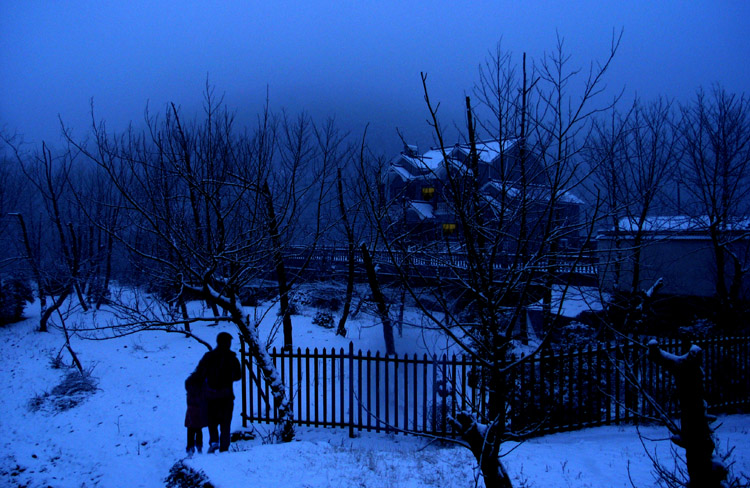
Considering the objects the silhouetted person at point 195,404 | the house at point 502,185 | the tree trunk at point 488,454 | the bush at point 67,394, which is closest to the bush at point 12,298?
the bush at point 67,394

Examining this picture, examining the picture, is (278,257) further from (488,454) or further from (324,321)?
(324,321)

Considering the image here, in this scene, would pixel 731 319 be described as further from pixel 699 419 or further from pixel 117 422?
pixel 117 422

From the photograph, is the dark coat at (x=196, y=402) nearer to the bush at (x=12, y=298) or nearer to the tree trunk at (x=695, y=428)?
the tree trunk at (x=695, y=428)

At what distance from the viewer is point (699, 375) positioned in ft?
8.55

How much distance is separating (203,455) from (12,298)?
14.8 m

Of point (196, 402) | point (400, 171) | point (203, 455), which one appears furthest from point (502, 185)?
point (400, 171)

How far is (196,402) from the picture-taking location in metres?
5.88

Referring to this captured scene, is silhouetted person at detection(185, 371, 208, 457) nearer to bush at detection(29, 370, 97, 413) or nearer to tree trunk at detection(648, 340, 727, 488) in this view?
bush at detection(29, 370, 97, 413)

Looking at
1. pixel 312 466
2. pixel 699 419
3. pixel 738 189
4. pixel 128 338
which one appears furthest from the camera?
pixel 128 338

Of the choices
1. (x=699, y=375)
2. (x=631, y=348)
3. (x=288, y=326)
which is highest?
(x=699, y=375)

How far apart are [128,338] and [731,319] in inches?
690

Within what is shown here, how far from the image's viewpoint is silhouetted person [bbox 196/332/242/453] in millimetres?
5781

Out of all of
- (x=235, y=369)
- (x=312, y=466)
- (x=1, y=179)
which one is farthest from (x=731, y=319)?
(x=1, y=179)

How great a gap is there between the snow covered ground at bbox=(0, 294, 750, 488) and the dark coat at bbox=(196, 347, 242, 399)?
93 centimetres
